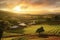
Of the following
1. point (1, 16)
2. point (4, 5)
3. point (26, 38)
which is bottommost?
point (26, 38)

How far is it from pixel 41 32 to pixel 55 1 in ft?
1.75

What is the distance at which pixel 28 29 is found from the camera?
86.6 inches

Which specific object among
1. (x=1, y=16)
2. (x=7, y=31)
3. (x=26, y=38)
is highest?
(x=1, y=16)

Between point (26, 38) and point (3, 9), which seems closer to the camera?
point (26, 38)

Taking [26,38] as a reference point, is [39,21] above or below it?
above

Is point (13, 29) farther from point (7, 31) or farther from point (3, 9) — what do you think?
point (3, 9)

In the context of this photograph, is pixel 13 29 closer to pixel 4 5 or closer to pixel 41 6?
pixel 4 5

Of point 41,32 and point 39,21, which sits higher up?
point 39,21

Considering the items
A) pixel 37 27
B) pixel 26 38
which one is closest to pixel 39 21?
pixel 37 27

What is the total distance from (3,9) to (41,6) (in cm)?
59

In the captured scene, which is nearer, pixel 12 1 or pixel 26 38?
pixel 26 38

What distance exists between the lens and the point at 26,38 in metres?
2.17

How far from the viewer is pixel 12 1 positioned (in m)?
2.33

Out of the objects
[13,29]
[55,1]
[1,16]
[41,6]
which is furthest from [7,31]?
[55,1]
